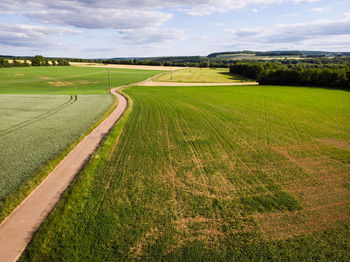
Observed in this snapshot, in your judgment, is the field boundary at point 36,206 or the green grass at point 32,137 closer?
the field boundary at point 36,206

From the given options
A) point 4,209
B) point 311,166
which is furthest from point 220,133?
point 4,209

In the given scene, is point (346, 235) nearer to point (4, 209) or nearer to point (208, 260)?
point (208, 260)

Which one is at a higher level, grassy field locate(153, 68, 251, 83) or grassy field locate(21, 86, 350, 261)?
grassy field locate(153, 68, 251, 83)

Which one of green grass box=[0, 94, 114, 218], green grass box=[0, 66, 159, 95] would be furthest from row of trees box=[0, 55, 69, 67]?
green grass box=[0, 94, 114, 218]

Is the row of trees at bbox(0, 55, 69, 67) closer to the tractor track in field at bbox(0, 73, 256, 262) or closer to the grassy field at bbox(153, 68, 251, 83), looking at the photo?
the grassy field at bbox(153, 68, 251, 83)

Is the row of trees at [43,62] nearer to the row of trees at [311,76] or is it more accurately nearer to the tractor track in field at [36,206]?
the row of trees at [311,76]

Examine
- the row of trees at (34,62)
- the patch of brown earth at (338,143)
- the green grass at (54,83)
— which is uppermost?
the row of trees at (34,62)

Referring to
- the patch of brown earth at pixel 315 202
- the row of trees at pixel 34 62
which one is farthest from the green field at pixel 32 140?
the row of trees at pixel 34 62
